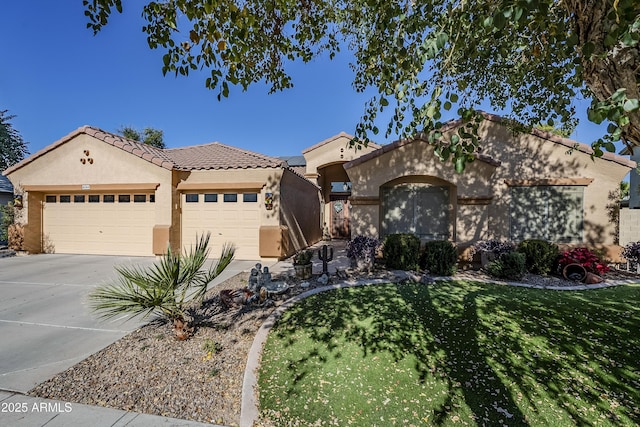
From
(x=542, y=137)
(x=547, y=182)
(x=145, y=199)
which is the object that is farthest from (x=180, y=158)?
(x=547, y=182)

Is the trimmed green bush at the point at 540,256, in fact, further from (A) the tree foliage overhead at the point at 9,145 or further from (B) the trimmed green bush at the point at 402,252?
(A) the tree foliage overhead at the point at 9,145

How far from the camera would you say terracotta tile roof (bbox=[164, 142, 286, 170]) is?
11398 millimetres

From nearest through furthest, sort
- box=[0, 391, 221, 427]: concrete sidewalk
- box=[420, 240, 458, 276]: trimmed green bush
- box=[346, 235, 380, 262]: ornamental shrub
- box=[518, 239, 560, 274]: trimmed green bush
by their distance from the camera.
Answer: box=[0, 391, 221, 427]: concrete sidewalk < box=[420, 240, 458, 276]: trimmed green bush < box=[518, 239, 560, 274]: trimmed green bush < box=[346, 235, 380, 262]: ornamental shrub

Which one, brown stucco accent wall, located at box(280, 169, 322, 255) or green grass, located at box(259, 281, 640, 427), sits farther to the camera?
brown stucco accent wall, located at box(280, 169, 322, 255)

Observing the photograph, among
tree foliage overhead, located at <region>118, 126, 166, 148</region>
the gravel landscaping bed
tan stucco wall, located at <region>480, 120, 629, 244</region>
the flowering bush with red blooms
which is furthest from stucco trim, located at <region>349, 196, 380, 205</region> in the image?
tree foliage overhead, located at <region>118, 126, 166, 148</region>

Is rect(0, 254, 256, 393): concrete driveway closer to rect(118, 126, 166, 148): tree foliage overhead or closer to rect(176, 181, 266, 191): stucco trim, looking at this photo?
rect(176, 181, 266, 191): stucco trim

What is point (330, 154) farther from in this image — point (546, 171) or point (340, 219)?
point (546, 171)

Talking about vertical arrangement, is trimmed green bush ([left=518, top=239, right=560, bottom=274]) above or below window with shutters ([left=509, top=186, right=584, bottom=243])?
below

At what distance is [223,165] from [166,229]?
3.47 meters

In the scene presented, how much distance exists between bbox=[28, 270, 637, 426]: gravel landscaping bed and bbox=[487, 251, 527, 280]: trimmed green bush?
6.98 m

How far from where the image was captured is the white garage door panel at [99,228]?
12047mm


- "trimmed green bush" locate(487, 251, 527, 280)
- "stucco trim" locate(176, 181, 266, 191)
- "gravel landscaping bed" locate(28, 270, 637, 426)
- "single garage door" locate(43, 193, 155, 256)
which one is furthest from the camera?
"single garage door" locate(43, 193, 155, 256)

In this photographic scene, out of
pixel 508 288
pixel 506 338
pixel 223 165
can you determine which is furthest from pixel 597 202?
pixel 223 165

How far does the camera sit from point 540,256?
8.56 metres
